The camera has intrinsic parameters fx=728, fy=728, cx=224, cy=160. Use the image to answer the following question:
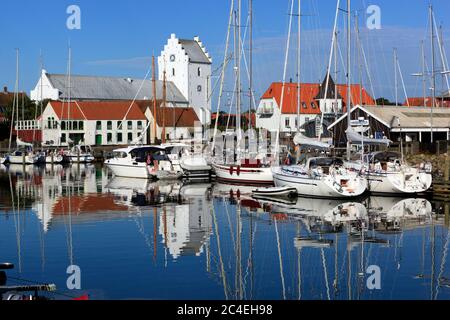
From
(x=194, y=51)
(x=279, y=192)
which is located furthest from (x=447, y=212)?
(x=194, y=51)

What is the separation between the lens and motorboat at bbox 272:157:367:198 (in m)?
37.0

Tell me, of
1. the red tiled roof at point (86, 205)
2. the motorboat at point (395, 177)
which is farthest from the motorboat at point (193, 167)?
the motorboat at point (395, 177)

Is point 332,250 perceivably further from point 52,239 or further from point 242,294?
point 52,239

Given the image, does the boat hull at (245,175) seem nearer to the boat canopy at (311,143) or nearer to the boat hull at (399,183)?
the boat canopy at (311,143)

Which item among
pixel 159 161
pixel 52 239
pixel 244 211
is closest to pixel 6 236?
pixel 52 239

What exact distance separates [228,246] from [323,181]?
13.7m

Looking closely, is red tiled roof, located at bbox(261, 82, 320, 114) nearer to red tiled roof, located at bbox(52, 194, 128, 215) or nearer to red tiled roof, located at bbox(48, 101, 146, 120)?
red tiled roof, located at bbox(48, 101, 146, 120)

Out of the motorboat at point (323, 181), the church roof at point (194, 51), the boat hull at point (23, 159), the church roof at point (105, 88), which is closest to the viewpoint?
the motorboat at point (323, 181)

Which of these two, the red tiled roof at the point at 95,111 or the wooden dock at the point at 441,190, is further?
the red tiled roof at the point at 95,111

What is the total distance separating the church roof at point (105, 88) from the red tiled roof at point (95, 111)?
1700cm

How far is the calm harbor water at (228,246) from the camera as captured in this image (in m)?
18.4

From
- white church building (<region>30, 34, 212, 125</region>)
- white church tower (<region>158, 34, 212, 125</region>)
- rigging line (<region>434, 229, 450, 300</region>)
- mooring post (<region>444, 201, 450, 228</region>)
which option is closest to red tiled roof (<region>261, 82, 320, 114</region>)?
white church building (<region>30, 34, 212, 125</region>)

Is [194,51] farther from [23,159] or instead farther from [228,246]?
[228,246]

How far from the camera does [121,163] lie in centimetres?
5769
